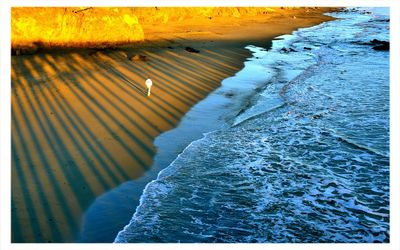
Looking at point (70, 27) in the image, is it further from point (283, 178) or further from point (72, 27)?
point (283, 178)

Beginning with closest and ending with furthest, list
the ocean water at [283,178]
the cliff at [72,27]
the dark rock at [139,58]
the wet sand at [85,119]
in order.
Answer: the ocean water at [283,178], the wet sand at [85,119], the dark rock at [139,58], the cliff at [72,27]

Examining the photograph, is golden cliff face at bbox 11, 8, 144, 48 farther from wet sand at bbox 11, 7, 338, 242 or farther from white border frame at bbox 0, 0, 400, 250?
white border frame at bbox 0, 0, 400, 250

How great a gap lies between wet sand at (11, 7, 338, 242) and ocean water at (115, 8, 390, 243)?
84cm

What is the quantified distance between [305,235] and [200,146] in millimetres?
3491

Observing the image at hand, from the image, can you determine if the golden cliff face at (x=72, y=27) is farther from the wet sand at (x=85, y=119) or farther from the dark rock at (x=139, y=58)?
the dark rock at (x=139, y=58)

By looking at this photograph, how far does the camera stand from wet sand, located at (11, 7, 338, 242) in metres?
5.84

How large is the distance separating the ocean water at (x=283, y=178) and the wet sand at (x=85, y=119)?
0.84 m

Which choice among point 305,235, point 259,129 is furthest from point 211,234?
point 259,129

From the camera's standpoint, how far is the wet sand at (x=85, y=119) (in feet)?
19.2

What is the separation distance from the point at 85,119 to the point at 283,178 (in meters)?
4.92

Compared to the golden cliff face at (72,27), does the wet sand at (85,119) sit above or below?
below

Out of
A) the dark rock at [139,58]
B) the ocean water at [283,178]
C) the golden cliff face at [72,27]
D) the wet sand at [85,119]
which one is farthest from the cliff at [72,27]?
the ocean water at [283,178]
